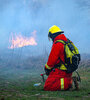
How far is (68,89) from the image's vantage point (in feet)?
19.5

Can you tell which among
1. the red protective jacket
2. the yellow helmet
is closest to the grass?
the red protective jacket

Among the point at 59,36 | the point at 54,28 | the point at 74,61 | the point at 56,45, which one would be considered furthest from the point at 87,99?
the point at 54,28

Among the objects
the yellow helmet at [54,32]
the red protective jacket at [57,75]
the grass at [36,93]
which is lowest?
the grass at [36,93]

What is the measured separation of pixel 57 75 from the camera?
19.2 ft

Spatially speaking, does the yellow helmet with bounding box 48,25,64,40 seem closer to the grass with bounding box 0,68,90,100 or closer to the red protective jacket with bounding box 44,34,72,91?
the red protective jacket with bounding box 44,34,72,91

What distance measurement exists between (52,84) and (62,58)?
951mm

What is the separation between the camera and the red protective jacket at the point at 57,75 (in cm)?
573

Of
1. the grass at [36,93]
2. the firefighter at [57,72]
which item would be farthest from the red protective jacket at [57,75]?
the grass at [36,93]

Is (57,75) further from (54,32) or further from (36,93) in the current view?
(54,32)

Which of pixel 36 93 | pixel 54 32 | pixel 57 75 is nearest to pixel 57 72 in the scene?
pixel 57 75

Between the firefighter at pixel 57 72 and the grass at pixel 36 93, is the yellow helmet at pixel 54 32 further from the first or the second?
the grass at pixel 36 93

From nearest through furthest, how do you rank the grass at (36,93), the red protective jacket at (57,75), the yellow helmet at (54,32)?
the grass at (36,93) < the red protective jacket at (57,75) < the yellow helmet at (54,32)

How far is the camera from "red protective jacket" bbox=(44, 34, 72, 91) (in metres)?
5.73

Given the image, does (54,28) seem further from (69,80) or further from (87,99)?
(87,99)
